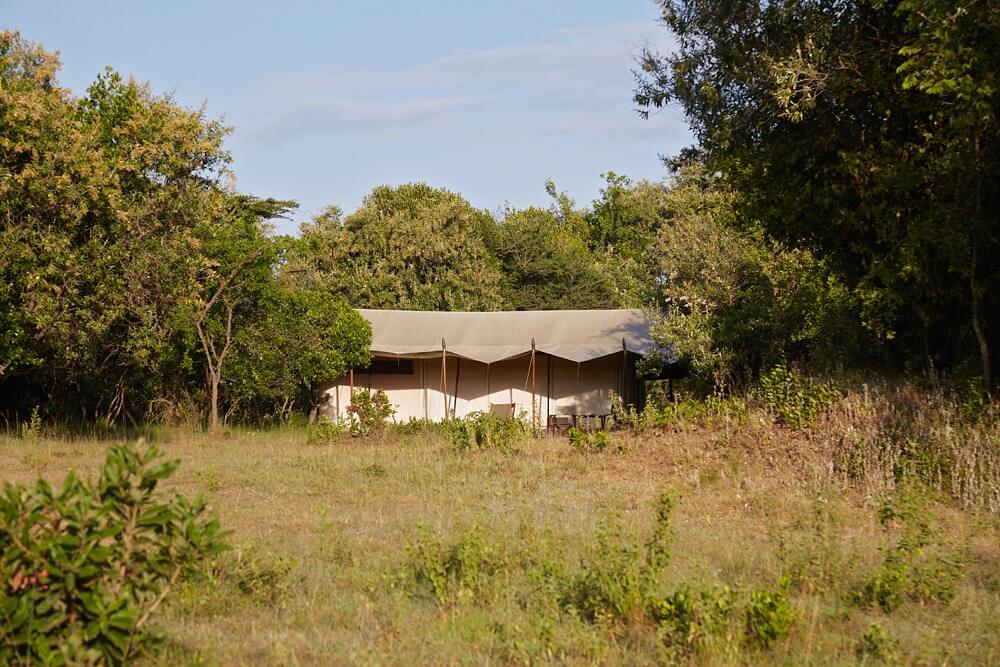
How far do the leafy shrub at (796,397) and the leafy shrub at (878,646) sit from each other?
613 cm

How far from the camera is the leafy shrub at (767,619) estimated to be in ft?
14.5

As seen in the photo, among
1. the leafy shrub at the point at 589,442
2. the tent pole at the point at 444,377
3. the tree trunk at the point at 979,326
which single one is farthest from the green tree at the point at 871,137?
the tent pole at the point at 444,377

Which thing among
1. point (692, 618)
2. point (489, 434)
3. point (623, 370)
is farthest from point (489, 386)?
point (692, 618)

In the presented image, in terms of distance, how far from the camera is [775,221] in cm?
1205

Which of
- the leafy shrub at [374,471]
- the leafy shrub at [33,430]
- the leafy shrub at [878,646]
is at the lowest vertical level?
the leafy shrub at [878,646]

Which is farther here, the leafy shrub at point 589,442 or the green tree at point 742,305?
the green tree at point 742,305

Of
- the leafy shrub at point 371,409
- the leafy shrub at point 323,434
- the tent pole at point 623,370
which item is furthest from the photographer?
the tent pole at point 623,370

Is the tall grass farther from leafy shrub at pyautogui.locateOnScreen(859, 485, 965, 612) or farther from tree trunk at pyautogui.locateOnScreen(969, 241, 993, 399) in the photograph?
leafy shrub at pyautogui.locateOnScreen(859, 485, 965, 612)

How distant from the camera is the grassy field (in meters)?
4.43

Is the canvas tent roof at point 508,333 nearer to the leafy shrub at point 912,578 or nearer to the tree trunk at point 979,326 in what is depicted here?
the tree trunk at point 979,326

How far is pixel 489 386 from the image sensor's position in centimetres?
2272

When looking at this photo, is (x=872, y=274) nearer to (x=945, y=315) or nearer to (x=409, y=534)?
(x=945, y=315)

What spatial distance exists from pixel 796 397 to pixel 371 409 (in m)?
11.7

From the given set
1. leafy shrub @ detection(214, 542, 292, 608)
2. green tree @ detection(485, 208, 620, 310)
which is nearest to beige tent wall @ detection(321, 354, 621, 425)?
green tree @ detection(485, 208, 620, 310)
